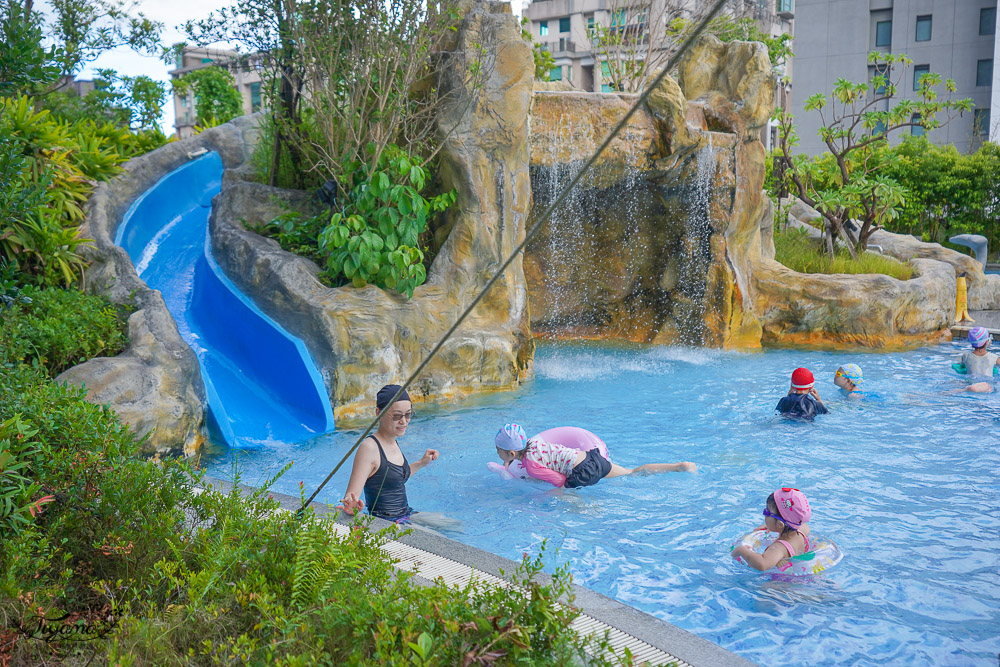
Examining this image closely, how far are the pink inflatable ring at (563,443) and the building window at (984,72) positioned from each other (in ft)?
103

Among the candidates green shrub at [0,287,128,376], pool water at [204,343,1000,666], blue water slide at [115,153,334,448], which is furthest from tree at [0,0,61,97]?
blue water slide at [115,153,334,448]

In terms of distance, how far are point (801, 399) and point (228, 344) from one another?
6082 millimetres

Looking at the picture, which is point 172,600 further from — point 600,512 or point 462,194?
point 462,194

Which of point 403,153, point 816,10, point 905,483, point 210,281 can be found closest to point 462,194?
point 403,153

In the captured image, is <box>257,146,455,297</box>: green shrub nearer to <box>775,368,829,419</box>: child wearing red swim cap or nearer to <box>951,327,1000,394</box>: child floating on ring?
<box>775,368,829,419</box>: child wearing red swim cap

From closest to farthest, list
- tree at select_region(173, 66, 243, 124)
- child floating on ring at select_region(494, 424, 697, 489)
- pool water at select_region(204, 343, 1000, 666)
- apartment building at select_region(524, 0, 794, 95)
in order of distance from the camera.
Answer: pool water at select_region(204, 343, 1000, 666)
child floating on ring at select_region(494, 424, 697, 489)
tree at select_region(173, 66, 243, 124)
apartment building at select_region(524, 0, 794, 95)

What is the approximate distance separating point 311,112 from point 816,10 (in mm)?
29129

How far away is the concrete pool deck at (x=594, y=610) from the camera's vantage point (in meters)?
3.02

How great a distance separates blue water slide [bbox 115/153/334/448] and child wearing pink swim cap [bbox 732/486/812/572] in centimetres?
444

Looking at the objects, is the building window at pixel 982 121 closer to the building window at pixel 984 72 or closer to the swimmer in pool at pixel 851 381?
the building window at pixel 984 72

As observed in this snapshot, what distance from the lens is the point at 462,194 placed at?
30.6ft

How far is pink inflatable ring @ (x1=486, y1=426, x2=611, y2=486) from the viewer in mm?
6109

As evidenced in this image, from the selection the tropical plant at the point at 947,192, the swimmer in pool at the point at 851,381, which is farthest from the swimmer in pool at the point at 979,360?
the tropical plant at the point at 947,192

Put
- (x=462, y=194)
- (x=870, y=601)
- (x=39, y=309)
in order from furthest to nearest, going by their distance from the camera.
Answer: (x=462, y=194)
(x=39, y=309)
(x=870, y=601)
